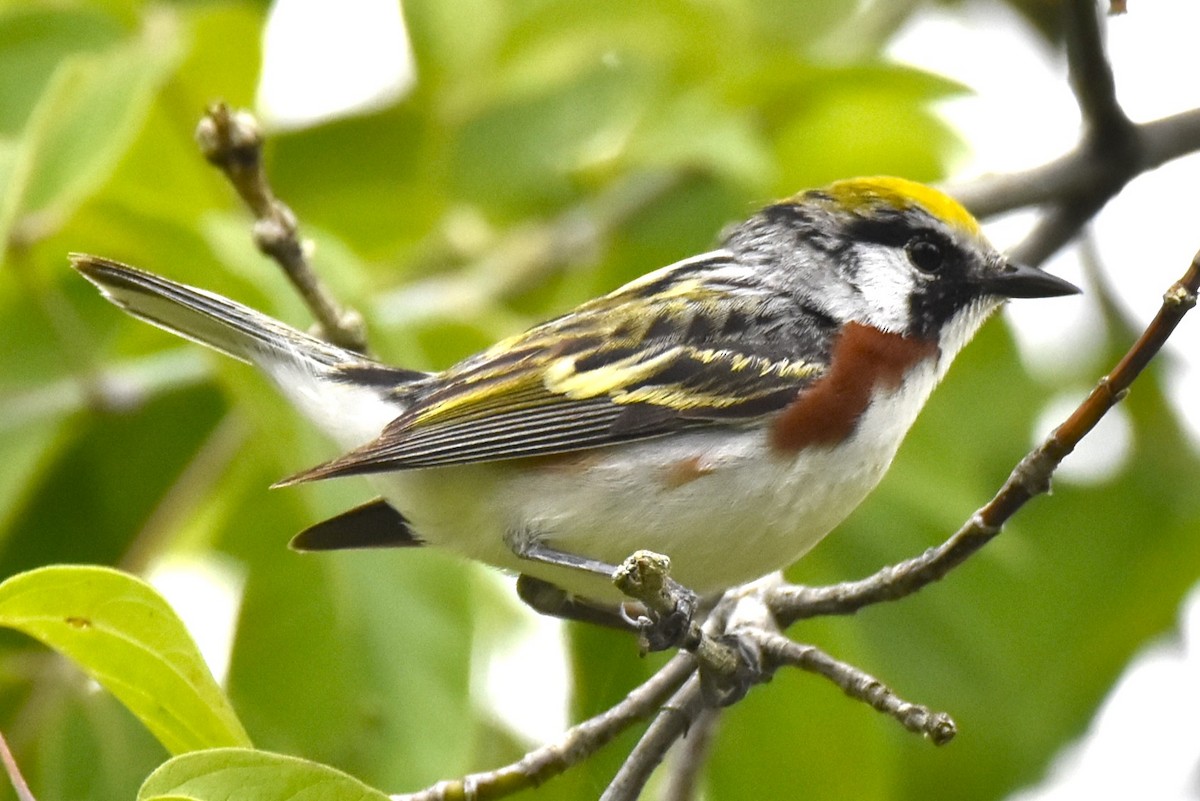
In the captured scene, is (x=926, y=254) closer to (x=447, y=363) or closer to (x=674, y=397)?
(x=674, y=397)

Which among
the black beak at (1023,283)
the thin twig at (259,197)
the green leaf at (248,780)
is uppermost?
the black beak at (1023,283)

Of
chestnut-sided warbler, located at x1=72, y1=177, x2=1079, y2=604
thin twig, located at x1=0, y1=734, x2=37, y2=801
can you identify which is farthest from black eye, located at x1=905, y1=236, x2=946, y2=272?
thin twig, located at x1=0, y1=734, x2=37, y2=801

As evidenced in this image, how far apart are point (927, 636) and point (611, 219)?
59.4 inches

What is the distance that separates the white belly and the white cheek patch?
10.6 inches

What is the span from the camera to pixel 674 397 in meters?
3.55

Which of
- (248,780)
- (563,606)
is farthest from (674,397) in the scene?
(248,780)

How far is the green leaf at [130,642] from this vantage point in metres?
2.42

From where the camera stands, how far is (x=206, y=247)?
11.6ft

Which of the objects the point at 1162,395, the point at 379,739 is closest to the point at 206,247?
the point at 379,739

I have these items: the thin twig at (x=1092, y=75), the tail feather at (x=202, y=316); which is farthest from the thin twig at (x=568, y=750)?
the thin twig at (x=1092, y=75)

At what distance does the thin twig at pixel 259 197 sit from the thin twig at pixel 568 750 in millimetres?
1141

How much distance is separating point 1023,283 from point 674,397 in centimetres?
95

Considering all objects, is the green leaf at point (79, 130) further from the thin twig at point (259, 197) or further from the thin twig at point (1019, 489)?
the thin twig at point (1019, 489)

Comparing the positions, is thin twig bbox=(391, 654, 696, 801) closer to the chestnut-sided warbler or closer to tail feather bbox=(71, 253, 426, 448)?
the chestnut-sided warbler
